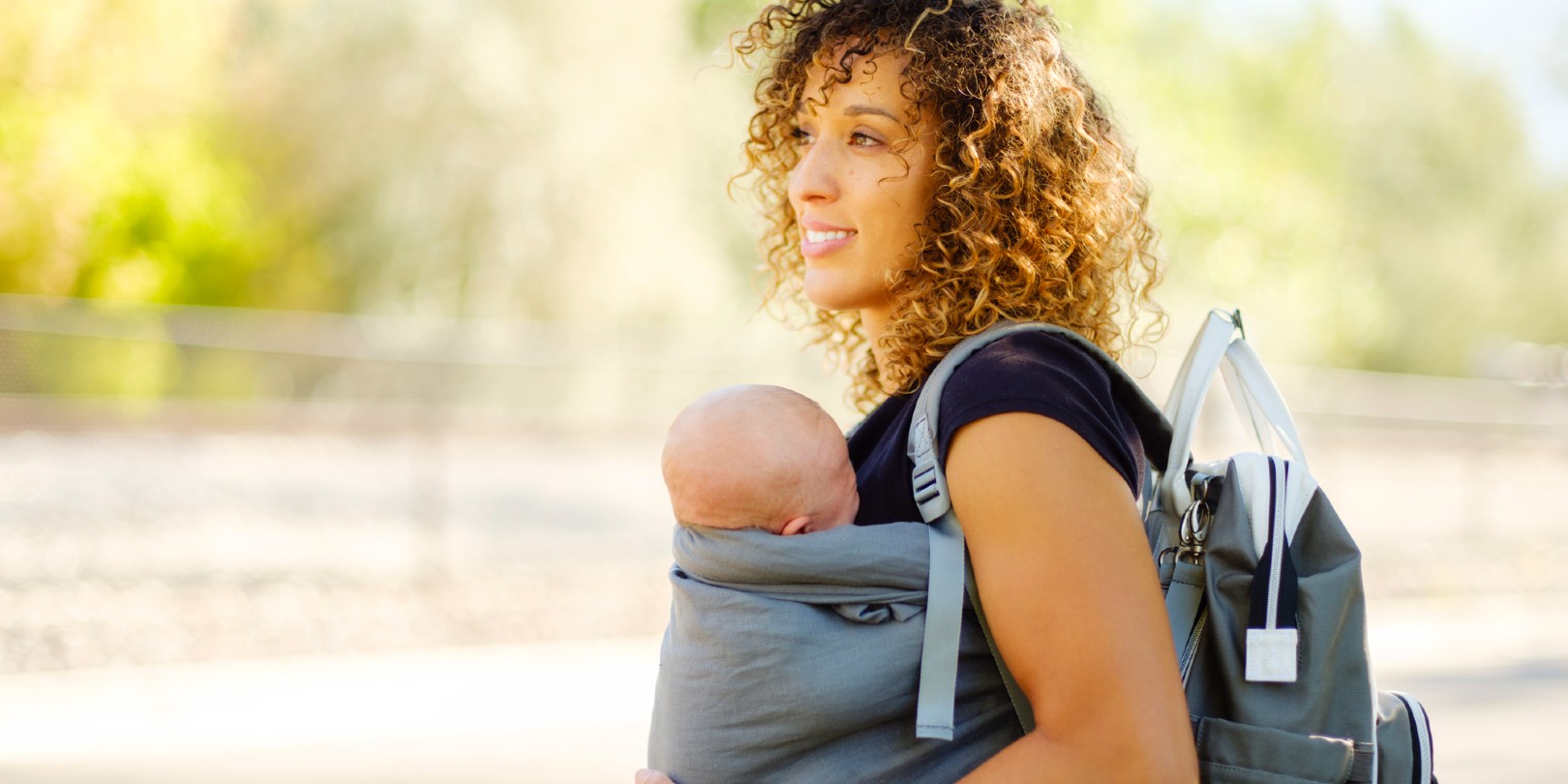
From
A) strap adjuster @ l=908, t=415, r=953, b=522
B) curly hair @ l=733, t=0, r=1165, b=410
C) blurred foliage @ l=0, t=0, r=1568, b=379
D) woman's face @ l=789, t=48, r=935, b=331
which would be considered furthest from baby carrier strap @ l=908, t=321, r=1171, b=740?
blurred foliage @ l=0, t=0, r=1568, b=379

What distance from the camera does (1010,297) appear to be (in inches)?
67.7

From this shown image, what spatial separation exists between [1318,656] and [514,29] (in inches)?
698

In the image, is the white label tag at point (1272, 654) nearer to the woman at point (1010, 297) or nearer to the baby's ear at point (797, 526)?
the woman at point (1010, 297)

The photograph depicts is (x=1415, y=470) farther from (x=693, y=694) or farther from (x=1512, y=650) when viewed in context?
(x=693, y=694)

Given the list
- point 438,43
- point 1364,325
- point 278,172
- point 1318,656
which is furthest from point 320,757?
point 1364,325

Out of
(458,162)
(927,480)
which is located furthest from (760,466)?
(458,162)

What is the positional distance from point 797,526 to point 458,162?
17301 millimetres

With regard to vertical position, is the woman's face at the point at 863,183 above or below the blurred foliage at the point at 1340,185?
below

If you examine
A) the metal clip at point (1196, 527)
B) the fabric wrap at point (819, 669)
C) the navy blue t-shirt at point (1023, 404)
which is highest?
the navy blue t-shirt at point (1023, 404)

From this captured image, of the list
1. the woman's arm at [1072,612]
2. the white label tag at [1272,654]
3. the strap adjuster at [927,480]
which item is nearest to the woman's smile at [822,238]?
the strap adjuster at [927,480]

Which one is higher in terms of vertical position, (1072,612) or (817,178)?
(817,178)

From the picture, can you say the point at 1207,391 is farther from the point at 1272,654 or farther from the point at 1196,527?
the point at 1272,654

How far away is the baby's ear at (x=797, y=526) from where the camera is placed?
148 centimetres

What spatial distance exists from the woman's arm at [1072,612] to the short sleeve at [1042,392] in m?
0.02
